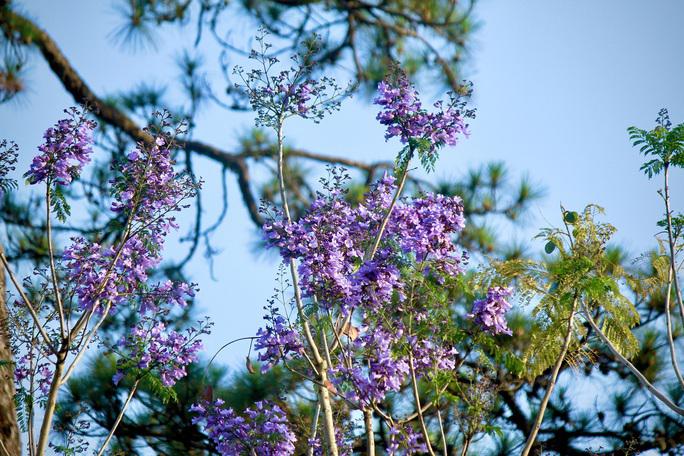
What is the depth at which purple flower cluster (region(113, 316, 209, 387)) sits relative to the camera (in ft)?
9.20

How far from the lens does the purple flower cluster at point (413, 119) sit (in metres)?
2.75

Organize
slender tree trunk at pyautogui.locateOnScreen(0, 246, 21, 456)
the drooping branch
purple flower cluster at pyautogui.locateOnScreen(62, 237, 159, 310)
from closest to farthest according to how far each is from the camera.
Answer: purple flower cluster at pyautogui.locateOnScreen(62, 237, 159, 310)
slender tree trunk at pyautogui.locateOnScreen(0, 246, 21, 456)
the drooping branch

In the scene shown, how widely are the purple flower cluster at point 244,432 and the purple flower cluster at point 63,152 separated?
0.76m

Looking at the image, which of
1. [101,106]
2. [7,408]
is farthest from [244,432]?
[101,106]

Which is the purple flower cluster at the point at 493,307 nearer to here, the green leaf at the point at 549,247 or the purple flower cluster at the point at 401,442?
the purple flower cluster at the point at 401,442

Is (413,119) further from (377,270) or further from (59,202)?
(59,202)

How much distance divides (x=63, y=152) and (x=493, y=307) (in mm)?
1269

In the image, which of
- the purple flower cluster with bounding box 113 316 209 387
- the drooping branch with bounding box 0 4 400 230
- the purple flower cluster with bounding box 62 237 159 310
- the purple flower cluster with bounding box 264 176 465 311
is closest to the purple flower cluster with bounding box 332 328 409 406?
the purple flower cluster with bounding box 264 176 465 311

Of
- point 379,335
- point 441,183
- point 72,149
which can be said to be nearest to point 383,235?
point 379,335

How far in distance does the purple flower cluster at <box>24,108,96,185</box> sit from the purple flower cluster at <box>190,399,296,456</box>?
0.76m

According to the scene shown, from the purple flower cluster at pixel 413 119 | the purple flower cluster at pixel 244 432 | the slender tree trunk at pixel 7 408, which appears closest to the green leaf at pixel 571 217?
the purple flower cluster at pixel 413 119

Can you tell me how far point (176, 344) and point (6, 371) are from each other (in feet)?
2.18

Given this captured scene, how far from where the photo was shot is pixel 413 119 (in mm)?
2750

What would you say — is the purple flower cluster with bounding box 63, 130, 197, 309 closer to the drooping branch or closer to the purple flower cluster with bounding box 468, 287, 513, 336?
the purple flower cluster with bounding box 468, 287, 513, 336
